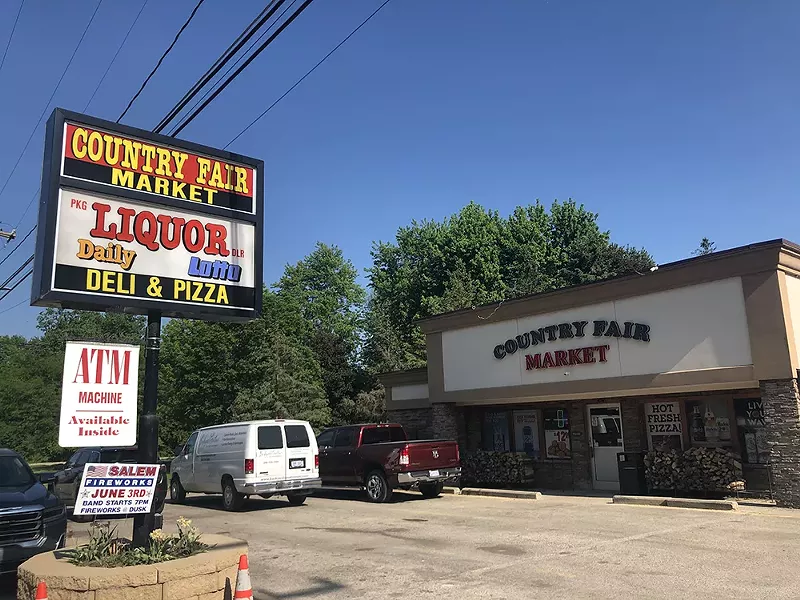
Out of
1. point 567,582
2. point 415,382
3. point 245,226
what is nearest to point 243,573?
point 567,582

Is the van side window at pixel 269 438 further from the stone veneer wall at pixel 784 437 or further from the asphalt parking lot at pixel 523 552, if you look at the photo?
the stone veneer wall at pixel 784 437

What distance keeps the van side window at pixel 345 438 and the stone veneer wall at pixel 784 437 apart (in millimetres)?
9973

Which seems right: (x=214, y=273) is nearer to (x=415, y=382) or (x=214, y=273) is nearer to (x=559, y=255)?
(x=415, y=382)

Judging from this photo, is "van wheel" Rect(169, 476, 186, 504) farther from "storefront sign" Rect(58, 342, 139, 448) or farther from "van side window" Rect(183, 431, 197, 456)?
"storefront sign" Rect(58, 342, 139, 448)

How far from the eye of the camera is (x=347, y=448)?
18.1 meters

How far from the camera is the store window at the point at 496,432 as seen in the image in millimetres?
20719

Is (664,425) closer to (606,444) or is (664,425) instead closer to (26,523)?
(606,444)

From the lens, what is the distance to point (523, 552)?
374 inches

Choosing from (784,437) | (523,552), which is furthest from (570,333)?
(523,552)

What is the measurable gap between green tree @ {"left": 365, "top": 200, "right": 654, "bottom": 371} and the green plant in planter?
108ft

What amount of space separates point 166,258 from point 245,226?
121 centimetres

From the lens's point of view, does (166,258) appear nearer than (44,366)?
Yes

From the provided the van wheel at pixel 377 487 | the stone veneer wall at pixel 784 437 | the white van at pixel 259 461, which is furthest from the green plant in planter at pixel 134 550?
the stone veneer wall at pixel 784 437

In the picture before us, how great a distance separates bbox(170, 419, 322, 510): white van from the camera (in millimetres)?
15922
